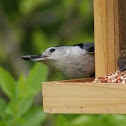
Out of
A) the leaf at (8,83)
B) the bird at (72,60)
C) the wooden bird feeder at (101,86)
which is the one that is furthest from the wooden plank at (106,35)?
the leaf at (8,83)

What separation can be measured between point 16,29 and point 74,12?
63 centimetres

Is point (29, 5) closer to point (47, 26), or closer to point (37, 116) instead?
point (47, 26)

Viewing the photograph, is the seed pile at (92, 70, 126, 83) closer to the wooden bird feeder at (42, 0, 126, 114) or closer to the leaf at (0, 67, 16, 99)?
→ the wooden bird feeder at (42, 0, 126, 114)

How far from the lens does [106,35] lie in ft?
14.0

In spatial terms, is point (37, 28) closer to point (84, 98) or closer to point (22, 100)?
point (22, 100)

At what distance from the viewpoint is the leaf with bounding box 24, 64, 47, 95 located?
4258mm

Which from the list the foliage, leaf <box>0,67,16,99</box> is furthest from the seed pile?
leaf <box>0,67,16,99</box>

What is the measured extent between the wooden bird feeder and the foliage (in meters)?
0.27

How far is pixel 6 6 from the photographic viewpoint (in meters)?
7.52

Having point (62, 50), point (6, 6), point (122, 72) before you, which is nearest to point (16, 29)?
point (6, 6)

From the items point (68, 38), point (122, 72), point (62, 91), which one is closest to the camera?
point (62, 91)

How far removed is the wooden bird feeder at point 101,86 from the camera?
362cm

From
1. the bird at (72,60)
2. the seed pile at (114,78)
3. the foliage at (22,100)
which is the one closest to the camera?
the seed pile at (114,78)

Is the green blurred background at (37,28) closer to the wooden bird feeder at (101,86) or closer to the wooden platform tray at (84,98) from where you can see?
the wooden bird feeder at (101,86)
